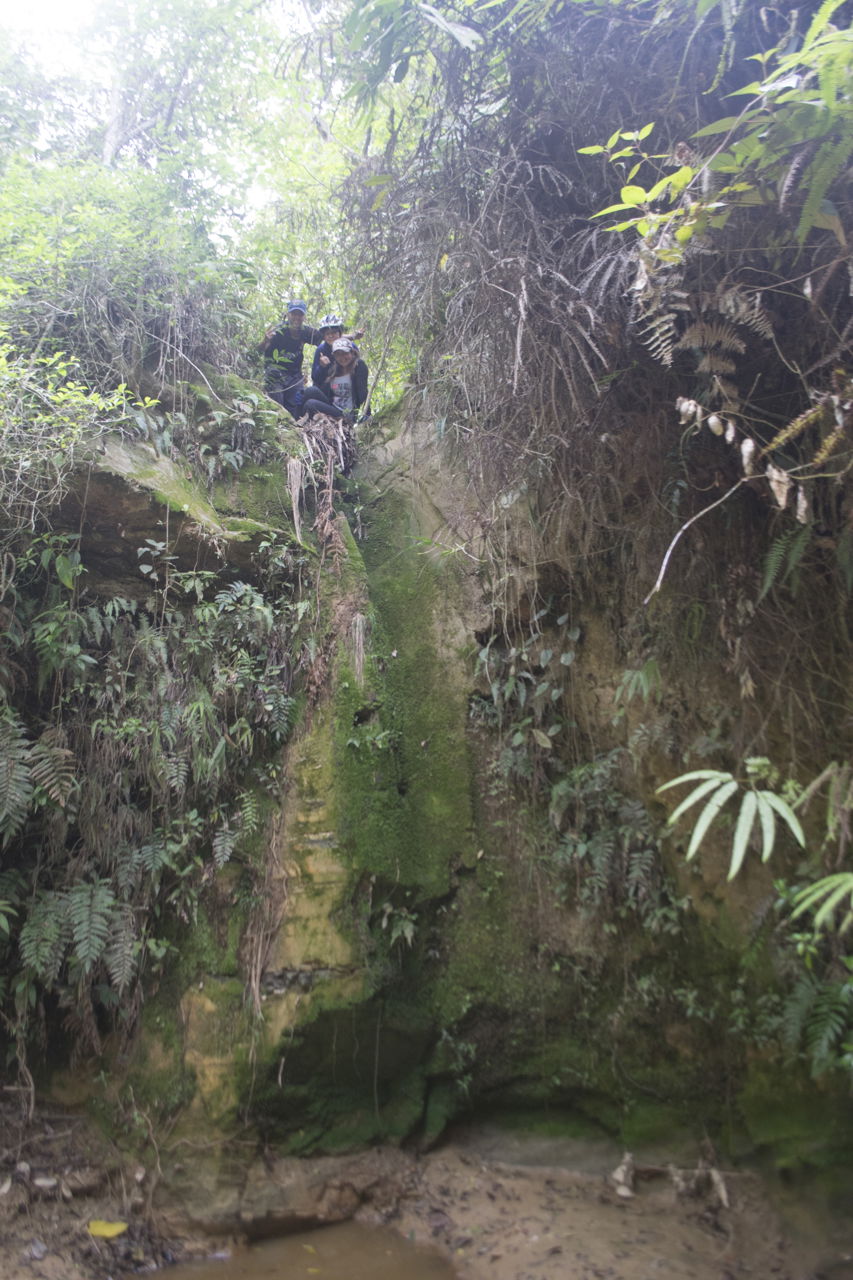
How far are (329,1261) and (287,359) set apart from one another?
6.11m

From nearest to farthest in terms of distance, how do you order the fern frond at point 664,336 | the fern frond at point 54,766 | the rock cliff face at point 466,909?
the fern frond at point 664,336 < the rock cliff face at point 466,909 < the fern frond at point 54,766

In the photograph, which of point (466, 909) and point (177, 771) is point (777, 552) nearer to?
point (466, 909)

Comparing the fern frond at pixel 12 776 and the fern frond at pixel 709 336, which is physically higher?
the fern frond at pixel 709 336

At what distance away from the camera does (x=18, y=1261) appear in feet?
11.0

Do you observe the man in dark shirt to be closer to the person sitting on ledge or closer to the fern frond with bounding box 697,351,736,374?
the person sitting on ledge

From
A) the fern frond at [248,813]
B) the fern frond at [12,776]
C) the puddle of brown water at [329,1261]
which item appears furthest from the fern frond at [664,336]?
the puddle of brown water at [329,1261]

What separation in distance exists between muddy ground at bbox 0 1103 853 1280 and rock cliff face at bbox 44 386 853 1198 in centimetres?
20

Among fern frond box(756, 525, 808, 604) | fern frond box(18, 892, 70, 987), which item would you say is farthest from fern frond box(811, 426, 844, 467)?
fern frond box(18, 892, 70, 987)

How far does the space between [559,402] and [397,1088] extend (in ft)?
12.5

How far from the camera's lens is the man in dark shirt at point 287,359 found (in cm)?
622

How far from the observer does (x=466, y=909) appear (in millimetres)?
4312

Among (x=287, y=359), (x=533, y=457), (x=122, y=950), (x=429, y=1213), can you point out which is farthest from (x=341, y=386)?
(x=429, y=1213)

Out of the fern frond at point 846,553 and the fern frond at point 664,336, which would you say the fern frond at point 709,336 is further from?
the fern frond at point 846,553

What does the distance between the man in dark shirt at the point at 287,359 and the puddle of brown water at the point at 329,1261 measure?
5.64 m
